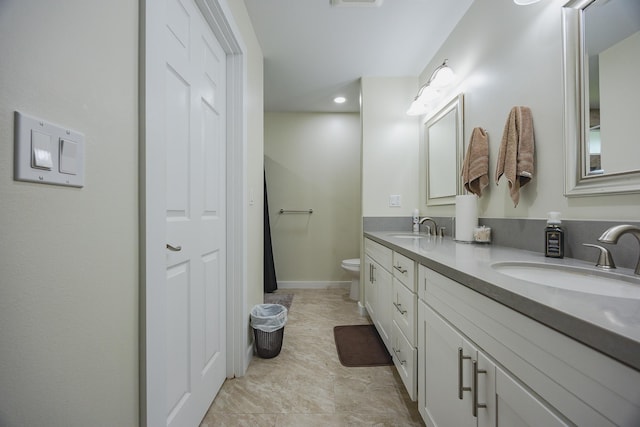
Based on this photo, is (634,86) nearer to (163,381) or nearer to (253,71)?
(163,381)

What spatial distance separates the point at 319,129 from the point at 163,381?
319 centimetres

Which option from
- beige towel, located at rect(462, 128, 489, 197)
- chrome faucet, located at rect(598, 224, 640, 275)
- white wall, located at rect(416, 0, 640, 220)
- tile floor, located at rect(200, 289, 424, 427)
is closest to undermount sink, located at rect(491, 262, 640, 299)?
chrome faucet, located at rect(598, 224, 640, 275)

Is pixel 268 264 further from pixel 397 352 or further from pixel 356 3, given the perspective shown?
pixel 356 3

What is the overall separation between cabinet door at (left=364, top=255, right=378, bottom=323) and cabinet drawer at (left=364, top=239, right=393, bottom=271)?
77 mm

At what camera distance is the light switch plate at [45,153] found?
0.41 m

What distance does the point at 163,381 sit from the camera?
2.59 ft

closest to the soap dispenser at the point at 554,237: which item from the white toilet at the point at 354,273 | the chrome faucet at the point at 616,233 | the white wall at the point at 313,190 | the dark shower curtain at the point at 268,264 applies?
the chrome faucet at the point at 616,233

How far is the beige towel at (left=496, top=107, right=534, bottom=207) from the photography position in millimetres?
1161

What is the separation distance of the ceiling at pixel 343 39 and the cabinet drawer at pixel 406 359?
203 cm

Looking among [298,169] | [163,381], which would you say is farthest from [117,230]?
[298,169]

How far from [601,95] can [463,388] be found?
1.10m

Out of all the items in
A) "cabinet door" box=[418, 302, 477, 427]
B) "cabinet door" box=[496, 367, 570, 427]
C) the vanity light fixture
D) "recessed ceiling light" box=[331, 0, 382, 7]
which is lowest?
"cabinet door" box=[418, 302, 477, 427]

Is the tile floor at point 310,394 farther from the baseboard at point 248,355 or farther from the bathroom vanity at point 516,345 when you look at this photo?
the bathroom vanity at point 516,345

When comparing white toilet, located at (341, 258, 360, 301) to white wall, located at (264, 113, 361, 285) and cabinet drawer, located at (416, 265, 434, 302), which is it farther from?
cabinet drawer, located at (416, 265, 434, 302)
